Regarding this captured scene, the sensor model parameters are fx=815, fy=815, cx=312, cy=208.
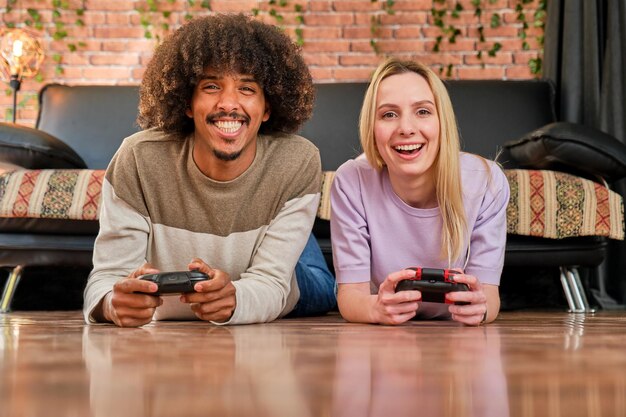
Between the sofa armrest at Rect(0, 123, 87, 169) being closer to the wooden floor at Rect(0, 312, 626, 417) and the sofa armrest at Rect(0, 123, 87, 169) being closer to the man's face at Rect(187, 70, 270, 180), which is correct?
the man's face at Rect(187, 70, 270, 180)

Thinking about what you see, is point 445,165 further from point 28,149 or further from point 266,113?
point 28,149

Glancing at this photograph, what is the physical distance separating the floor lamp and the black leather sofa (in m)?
0.42

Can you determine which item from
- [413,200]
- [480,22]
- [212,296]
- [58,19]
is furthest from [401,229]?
[58,19]

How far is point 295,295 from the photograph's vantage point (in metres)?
1.99

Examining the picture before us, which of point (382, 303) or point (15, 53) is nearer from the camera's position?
point (382, 303)

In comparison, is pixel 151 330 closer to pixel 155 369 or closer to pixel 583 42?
pixel 155 369

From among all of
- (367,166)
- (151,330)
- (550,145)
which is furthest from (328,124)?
(151,330)

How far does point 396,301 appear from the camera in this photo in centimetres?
156

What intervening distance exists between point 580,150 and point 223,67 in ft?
4.74

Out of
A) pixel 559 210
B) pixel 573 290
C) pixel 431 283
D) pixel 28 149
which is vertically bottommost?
pixel 573 290

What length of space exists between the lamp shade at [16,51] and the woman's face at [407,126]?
112 inches

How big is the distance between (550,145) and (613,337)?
1.61 m

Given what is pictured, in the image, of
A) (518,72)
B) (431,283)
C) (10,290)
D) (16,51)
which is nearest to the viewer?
(431,283)

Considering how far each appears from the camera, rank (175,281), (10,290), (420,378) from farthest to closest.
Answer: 1. (10,290)
2. (175,281)
3. (420,378)
